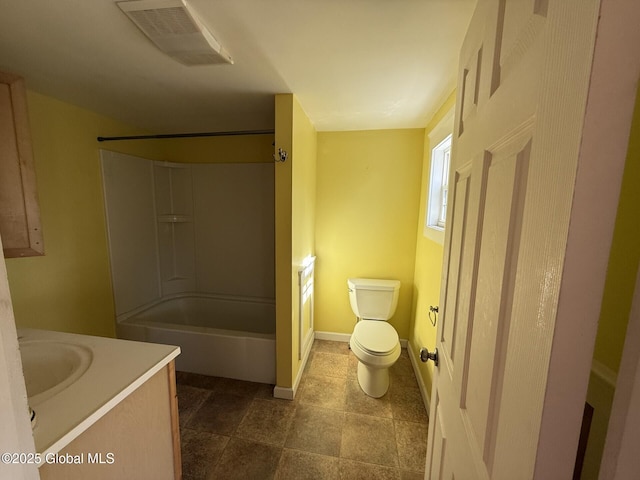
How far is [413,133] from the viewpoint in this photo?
7.47 ft

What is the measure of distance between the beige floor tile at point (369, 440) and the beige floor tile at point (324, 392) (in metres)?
0.15

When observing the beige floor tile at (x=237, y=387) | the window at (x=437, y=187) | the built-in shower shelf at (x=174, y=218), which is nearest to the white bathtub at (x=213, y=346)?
the beige floor tile at (x=237, y=387)

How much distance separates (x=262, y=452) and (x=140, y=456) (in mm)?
786

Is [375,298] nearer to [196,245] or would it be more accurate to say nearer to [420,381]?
[420,381]

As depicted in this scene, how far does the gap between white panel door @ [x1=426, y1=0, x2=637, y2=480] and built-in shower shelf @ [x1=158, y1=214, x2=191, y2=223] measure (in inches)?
109

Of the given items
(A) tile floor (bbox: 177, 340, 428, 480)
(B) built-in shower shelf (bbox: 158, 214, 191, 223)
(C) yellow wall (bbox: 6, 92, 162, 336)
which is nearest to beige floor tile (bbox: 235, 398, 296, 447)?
(A) tile floor (bbox: 177, 340, 428, 480)

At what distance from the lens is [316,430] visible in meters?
1.60

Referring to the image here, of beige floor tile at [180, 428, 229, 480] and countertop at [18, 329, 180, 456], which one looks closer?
countertop at [18, 329, 180, 456]

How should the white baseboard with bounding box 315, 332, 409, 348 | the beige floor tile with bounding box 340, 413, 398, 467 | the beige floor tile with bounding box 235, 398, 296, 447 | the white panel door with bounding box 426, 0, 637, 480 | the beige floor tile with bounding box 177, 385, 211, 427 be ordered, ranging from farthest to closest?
the white baseboard with bounding box 315, 332, 409, 348 < the beige floor tile with bounding box 177, 385, 211, 427 < the beige floor tile with bounding box 235, 398, 296, 447 < the beige floor tile with bounding box 340, 413, 398, 467 < the white panel door with bounding box 426, 0, 637, 480

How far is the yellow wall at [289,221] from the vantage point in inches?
64.2

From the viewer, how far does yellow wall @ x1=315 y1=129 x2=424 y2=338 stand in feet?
7.63

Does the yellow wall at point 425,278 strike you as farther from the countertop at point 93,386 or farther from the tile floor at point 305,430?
the countertop at point 93,386

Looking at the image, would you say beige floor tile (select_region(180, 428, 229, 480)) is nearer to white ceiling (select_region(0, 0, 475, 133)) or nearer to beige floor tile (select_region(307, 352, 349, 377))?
beige floor tile (select_region(307, 352, 349, 377))

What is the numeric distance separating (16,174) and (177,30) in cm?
88
